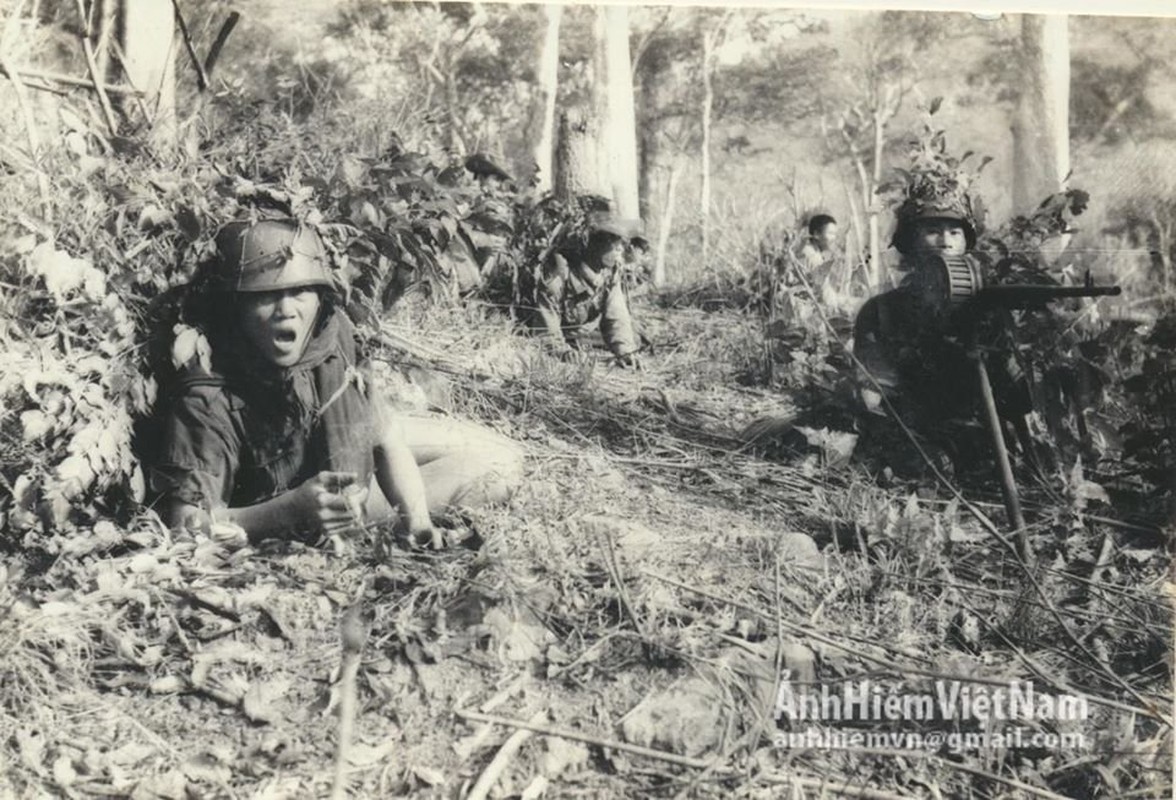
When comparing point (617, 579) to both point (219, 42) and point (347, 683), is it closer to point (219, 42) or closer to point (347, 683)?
point (347, 683)

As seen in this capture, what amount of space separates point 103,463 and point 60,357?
393 millimetres

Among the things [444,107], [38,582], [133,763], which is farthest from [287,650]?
[444,107]

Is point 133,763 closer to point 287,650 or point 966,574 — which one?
point 287,650

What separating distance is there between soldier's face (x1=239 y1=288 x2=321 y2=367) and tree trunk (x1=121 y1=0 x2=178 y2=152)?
0.77 m

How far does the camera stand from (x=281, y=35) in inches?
149

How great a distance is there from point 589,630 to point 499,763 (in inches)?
19.9

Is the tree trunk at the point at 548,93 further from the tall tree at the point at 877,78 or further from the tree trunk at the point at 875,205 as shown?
the tree trunk at the point at 875,205

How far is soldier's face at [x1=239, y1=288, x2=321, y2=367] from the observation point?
364cm

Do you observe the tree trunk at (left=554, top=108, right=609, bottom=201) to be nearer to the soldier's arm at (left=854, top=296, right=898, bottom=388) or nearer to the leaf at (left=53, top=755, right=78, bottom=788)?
the soldier's arm at (left=854, top=296, right=898, bottom=388)

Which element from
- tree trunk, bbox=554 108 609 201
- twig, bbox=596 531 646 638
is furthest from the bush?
twig, bbox=596 531 646 638

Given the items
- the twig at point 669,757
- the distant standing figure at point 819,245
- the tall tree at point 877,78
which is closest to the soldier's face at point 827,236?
the distant standing figure at point 819,245

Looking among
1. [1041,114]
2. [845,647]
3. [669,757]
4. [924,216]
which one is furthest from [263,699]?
[1041,114]

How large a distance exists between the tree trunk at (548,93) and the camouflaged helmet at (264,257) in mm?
890

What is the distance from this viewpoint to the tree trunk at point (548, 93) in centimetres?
386
